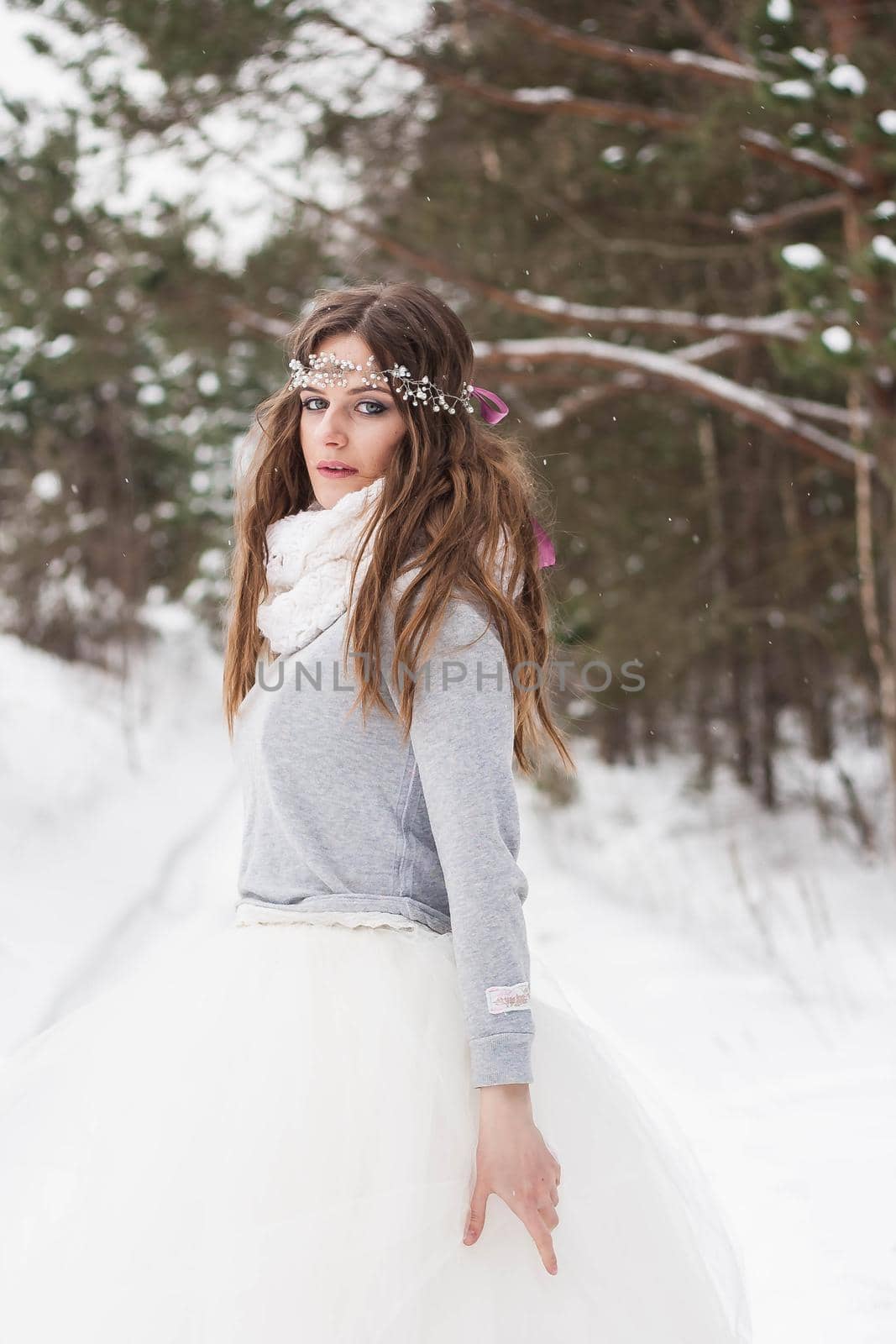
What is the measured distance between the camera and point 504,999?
1.40 m

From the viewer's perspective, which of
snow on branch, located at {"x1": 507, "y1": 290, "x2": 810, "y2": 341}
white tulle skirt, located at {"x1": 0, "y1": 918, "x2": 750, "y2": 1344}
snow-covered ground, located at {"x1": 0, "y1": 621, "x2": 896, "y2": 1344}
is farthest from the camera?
snow on branch, located at {"x1": 507, "y1": 290, "x2": 810, "y2": 341}

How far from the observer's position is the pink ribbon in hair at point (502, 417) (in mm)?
1831

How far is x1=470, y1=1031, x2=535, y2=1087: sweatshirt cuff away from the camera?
Result: 1.37m

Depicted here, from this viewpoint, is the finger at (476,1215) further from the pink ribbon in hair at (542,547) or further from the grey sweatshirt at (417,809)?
the pink ribbon in hair at (542,547)

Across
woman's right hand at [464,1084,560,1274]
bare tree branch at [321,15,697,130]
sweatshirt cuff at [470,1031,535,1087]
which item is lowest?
woman's right hand at [464,1084,560,1274]

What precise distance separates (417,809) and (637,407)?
28.5ft

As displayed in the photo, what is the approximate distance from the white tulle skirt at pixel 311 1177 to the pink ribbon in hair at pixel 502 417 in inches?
25.4

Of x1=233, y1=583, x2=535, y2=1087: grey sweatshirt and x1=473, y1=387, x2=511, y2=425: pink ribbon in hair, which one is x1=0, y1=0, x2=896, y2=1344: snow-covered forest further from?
x1=473, y1=387, x2=511, y2=425: pink ribbon in hair

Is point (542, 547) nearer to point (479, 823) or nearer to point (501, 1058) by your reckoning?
point (479, 823)

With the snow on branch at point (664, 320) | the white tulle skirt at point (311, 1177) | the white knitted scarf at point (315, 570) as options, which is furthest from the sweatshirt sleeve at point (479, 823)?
the snow on branch at point (664, 320)

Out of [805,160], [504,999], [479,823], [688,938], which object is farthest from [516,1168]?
[805,160]

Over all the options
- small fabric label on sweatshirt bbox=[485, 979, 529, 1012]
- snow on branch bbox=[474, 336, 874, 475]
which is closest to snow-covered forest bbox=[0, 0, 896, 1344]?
snow on branch bbox=[474, 336, 874, 475]

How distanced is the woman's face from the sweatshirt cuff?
86cm

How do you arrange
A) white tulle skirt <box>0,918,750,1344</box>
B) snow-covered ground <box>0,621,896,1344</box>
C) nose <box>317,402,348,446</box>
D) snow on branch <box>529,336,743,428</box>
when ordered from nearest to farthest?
white tulle skirt <box>0,918,750,1344</box>
nose <box>317,402,348,446</box>
snow-covered ground <box>0,621,896,1344</box>
snow on branch <box>529,336,743,428</box>
